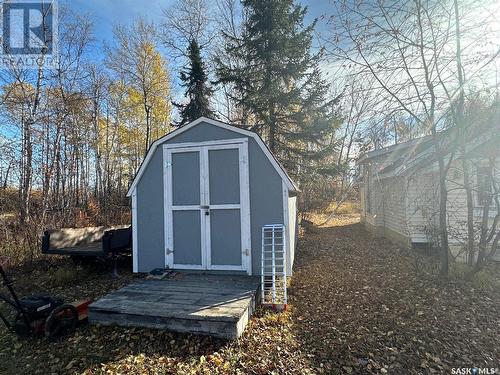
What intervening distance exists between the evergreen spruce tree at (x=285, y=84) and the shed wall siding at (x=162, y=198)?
6416 millimetres

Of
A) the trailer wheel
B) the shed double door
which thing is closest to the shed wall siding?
the shed double door

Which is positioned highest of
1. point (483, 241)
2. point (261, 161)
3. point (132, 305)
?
point (261, 161)

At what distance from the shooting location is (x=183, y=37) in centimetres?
1588

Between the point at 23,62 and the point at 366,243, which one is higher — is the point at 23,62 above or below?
above

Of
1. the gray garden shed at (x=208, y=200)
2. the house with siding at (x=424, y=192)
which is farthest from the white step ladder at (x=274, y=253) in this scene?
the house with siding at (x=424, y=192)

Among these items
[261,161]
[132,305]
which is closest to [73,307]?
[132,305]

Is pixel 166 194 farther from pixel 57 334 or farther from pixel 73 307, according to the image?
pixel 57 334

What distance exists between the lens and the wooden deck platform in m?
3.26

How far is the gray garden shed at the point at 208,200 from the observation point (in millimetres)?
4953

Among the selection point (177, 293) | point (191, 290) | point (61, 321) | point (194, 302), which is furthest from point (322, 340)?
point (61, 321)

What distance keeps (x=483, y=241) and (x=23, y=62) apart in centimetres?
1266

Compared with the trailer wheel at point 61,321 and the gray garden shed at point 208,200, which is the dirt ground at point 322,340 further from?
the gray garden shed at point 208,200

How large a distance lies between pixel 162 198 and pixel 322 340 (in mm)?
3772

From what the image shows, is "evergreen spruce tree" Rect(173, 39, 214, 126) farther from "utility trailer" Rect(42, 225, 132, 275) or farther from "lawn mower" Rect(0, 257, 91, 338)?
"lawn mower" Rect(0, 257, 91, 338)
